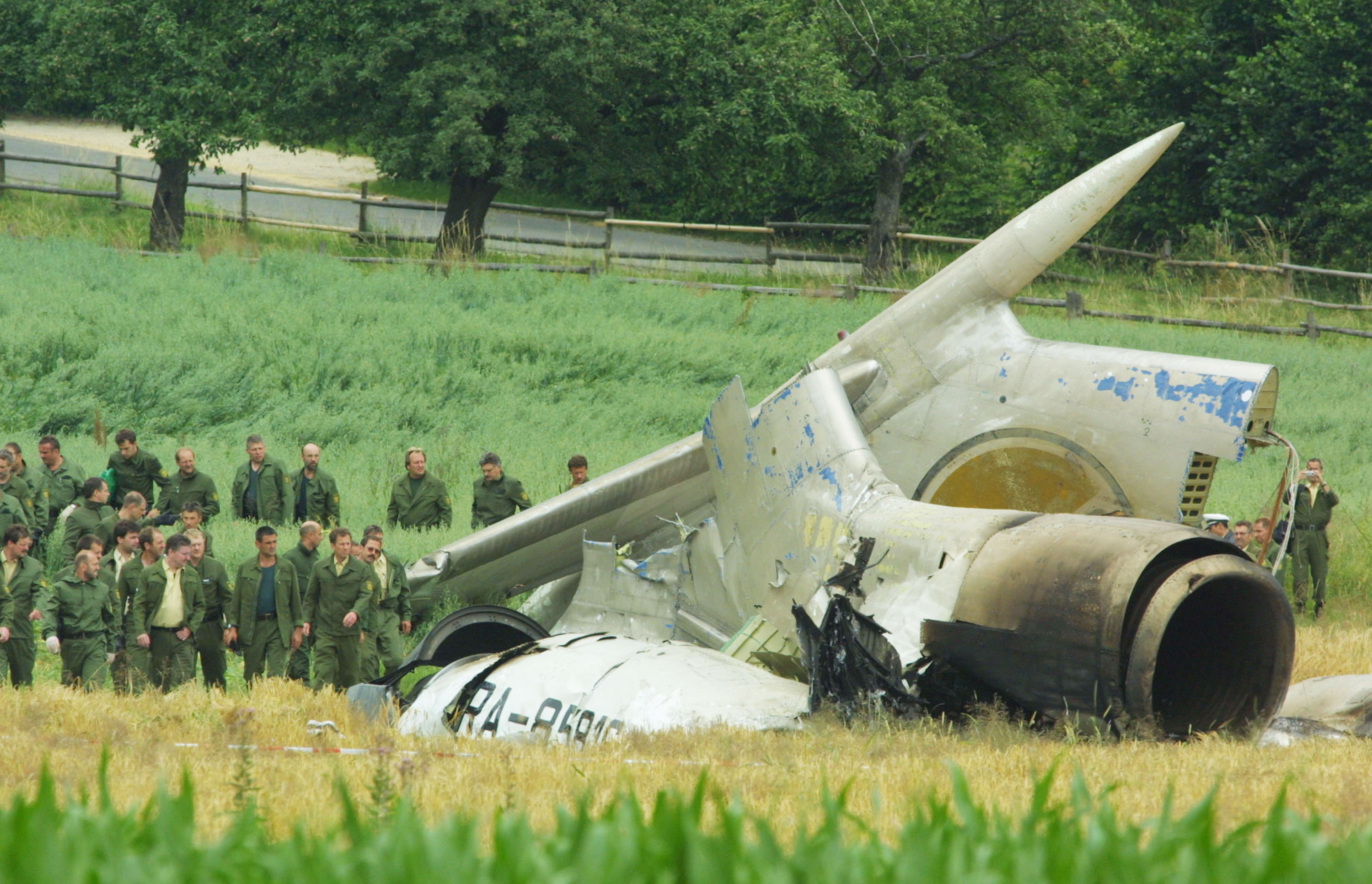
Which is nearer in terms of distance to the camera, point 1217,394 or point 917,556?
point 917,556

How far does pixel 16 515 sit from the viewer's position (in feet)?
44.4

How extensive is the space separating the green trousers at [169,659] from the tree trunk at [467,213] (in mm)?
20073

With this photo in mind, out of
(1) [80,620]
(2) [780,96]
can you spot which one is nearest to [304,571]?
(1) [80,620]

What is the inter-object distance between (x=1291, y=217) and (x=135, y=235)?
29429 mm

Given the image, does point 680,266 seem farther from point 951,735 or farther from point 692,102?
point 951,735

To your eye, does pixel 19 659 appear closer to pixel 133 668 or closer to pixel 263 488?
pixel 133 668

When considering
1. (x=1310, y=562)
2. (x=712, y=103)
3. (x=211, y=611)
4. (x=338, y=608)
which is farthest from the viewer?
(x=712, y=103)

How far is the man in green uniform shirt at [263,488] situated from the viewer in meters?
15.5

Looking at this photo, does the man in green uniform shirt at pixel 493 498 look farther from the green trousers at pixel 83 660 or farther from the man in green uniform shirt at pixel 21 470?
the green trousers at pixel 83 660

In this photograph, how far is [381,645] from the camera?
40.7 feet

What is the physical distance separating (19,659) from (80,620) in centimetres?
73

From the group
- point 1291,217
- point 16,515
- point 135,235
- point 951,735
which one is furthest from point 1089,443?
point 1291,217

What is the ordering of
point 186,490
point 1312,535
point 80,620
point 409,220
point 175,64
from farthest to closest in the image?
point 409,220 < point 175,64 < point 1312,535 < point 186,490 < point 80,620

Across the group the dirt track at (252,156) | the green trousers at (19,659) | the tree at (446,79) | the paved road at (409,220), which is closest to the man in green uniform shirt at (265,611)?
the green trousers at (19,659)
